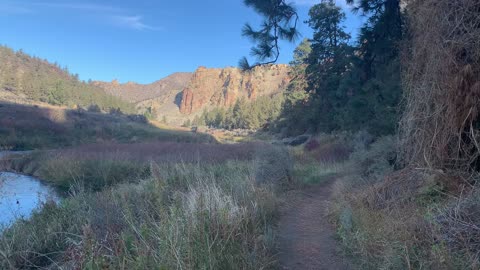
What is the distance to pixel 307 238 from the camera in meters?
5.92

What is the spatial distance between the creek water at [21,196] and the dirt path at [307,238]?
597 cm

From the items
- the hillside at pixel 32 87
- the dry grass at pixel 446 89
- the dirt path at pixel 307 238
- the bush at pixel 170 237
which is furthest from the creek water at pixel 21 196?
the hillside at pixel 32 87

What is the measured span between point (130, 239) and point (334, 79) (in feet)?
68.9

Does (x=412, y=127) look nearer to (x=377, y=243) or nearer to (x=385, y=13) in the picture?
(x=377, y=243)

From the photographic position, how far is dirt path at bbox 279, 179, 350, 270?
4.77 meters

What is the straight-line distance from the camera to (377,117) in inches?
472

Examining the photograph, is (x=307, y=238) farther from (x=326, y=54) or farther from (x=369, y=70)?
(x=326, y=54)

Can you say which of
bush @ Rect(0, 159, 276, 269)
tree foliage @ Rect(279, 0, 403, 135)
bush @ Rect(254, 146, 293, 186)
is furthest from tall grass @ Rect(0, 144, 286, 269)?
tree foliage @ Rect(279, 0, 403, 135)

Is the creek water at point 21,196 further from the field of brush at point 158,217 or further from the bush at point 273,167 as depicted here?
the bush at point 273,167

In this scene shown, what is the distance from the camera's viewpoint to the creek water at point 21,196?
9767 mm

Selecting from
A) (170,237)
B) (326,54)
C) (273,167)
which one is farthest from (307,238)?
(326,54)

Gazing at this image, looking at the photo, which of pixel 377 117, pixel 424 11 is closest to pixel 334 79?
pixel 377 117

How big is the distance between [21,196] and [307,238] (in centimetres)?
1186

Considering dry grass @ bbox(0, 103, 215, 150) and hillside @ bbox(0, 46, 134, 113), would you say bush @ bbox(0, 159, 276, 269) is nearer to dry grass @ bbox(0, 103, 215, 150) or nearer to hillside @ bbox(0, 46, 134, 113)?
dry grass @ bbox(0, 103, 215, 150)
